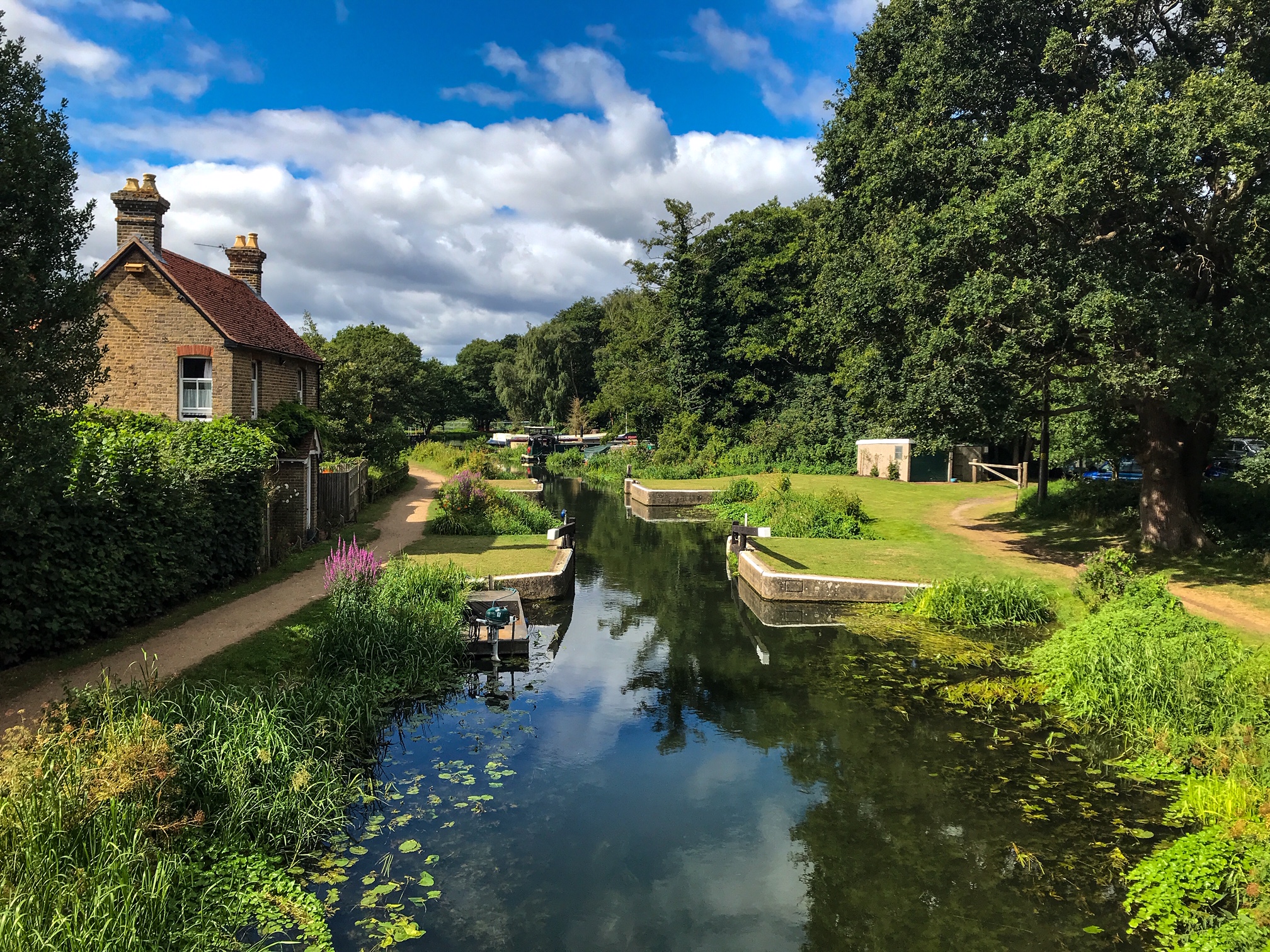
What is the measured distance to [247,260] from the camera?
28281mm

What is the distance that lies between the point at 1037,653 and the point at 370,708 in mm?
9947

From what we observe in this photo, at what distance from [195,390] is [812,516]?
59.6 ft

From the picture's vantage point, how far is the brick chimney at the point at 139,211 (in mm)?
20906

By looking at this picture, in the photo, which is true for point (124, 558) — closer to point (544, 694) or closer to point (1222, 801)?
point (544, 694)

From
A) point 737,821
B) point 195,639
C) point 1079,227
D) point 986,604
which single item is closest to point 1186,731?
point 737,821

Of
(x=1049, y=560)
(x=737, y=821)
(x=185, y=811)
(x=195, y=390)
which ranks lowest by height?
(x=737, y=821)

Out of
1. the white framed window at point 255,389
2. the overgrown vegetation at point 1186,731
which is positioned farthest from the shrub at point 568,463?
the overgrown vegetation at point 1186,731

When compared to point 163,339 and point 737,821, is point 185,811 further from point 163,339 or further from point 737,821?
point 163,339

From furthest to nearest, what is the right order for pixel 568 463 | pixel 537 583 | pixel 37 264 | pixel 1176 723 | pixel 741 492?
1. pixel 568 463
2. pixel 741 492
3. pixel 537 583
4. pixel 1176 723
5. pixel 37 264

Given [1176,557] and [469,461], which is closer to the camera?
[1176,557]

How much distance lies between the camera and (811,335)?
44938mm

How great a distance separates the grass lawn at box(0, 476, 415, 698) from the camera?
29.8ft

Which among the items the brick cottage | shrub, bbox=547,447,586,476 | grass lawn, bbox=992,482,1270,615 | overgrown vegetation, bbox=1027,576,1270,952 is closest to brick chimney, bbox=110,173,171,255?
the brick cottage

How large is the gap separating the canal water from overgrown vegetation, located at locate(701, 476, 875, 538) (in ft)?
34.1
